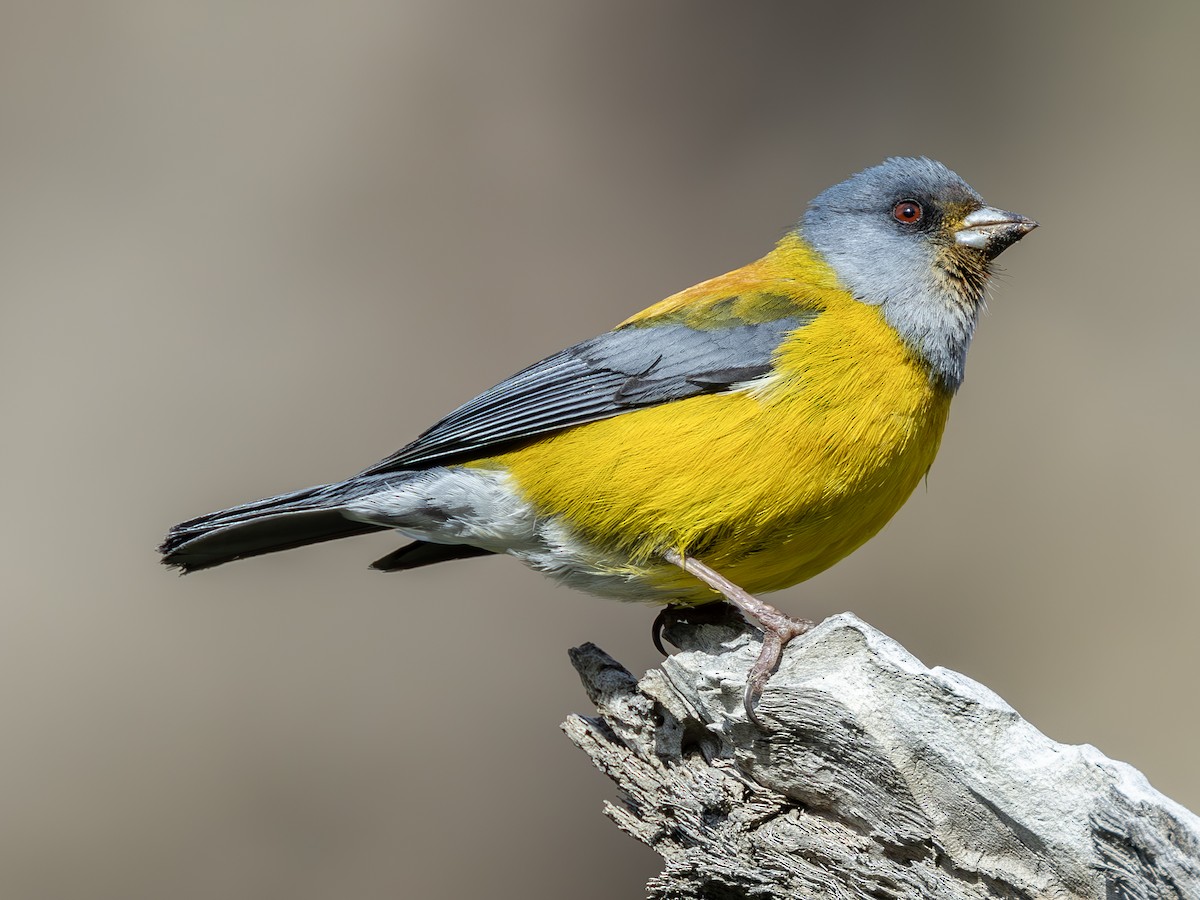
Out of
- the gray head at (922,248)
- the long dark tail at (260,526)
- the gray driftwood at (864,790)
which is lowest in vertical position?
the gray driftwood at (864,790)

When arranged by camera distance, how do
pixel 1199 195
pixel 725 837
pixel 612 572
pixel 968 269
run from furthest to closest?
pixel 1199 195
pixel 968 269
pixel 612 572
pixel 725 837

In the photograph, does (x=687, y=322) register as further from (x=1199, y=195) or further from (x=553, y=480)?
(x=1199, y=195)

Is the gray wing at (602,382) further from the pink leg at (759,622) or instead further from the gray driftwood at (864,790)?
the gray driftwood at (864,790)

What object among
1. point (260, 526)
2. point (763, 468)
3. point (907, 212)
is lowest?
point (260, 526)

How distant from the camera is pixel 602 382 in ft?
14.7

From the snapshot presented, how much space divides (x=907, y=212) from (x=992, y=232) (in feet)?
1.06

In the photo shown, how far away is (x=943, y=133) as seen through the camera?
348 inches

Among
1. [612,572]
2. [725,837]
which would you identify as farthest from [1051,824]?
[612,572]

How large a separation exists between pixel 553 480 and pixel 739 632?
833 millimetres

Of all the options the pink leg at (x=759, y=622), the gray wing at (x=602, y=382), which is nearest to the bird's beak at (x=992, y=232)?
the gray wing at (x=602, y=382)

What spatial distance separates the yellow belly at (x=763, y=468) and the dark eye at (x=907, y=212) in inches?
20.9

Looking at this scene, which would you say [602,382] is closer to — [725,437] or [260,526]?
[725,437]

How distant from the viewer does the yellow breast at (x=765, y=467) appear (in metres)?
3.98

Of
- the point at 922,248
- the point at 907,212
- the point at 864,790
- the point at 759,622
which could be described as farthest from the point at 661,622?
the point at 907,212
